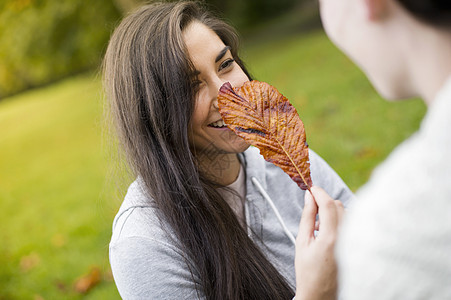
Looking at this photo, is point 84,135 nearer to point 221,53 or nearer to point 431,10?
point 221,53

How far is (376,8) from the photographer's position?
2.78 feet

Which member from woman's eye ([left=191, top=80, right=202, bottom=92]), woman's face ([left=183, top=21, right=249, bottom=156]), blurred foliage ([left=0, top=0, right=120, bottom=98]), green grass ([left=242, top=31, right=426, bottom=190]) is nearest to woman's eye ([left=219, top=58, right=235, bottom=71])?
woman's face ([left=183, top=21, right=249, bottom=156])

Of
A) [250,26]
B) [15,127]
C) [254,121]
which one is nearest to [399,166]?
[254,121]

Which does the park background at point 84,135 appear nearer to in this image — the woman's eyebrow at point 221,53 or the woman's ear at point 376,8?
the woman's eyebrow at point 221,53

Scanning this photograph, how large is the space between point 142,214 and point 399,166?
1097 mm

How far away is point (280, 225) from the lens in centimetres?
194

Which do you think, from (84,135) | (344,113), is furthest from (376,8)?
(84,135)

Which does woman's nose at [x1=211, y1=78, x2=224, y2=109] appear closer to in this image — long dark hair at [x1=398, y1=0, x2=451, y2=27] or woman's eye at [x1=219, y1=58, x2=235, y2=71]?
woman's eye at [x1=219, y1=58, x2=235, y2=71]

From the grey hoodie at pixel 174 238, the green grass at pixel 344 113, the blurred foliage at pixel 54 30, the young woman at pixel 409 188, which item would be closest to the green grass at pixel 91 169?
the green grass at pixel 344 113

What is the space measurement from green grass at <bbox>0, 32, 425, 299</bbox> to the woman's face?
0.52m

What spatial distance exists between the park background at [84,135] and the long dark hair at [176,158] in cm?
35

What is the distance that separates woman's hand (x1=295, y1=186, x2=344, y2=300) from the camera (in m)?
1.23

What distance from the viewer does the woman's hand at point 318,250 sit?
1.23 m

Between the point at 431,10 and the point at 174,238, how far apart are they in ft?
3.90
